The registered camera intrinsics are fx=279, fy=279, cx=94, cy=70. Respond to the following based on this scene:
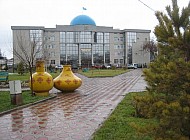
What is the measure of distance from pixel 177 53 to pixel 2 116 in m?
6.27

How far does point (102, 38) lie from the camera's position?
273 feet

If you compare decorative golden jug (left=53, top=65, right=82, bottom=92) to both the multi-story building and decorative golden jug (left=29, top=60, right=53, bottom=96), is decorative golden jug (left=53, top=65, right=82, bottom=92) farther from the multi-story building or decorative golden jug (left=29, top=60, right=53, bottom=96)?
the multi-story building

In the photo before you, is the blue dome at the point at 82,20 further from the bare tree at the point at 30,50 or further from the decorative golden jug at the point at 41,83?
the decorative golden jug at the point at 41,83

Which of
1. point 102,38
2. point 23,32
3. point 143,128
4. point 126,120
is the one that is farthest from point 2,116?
point 102,38

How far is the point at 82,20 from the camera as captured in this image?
258ft

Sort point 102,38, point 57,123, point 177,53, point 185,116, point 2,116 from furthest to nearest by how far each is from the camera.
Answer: point 102,38 → point 2,116 → point 57,123 → point 177,53 → point 185,116

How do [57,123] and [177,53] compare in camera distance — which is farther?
[57,123]

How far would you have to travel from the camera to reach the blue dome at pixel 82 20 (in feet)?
258

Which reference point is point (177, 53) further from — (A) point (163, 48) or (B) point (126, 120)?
(B) point (126, 120)

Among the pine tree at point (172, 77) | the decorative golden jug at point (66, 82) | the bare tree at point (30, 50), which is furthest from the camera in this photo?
the bare tree at point (30, 50)

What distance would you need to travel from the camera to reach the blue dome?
7852 centimetres

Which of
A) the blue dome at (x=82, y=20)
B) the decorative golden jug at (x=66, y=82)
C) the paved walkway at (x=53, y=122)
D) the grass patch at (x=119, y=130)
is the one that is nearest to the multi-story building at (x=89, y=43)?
the blue dome at (x=82, y=20)

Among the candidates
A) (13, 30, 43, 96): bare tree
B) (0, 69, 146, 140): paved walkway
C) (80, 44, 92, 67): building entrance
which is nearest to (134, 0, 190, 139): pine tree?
(0, 69, 146, 140): paved walkway

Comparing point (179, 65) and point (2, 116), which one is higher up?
point (179, 65)
